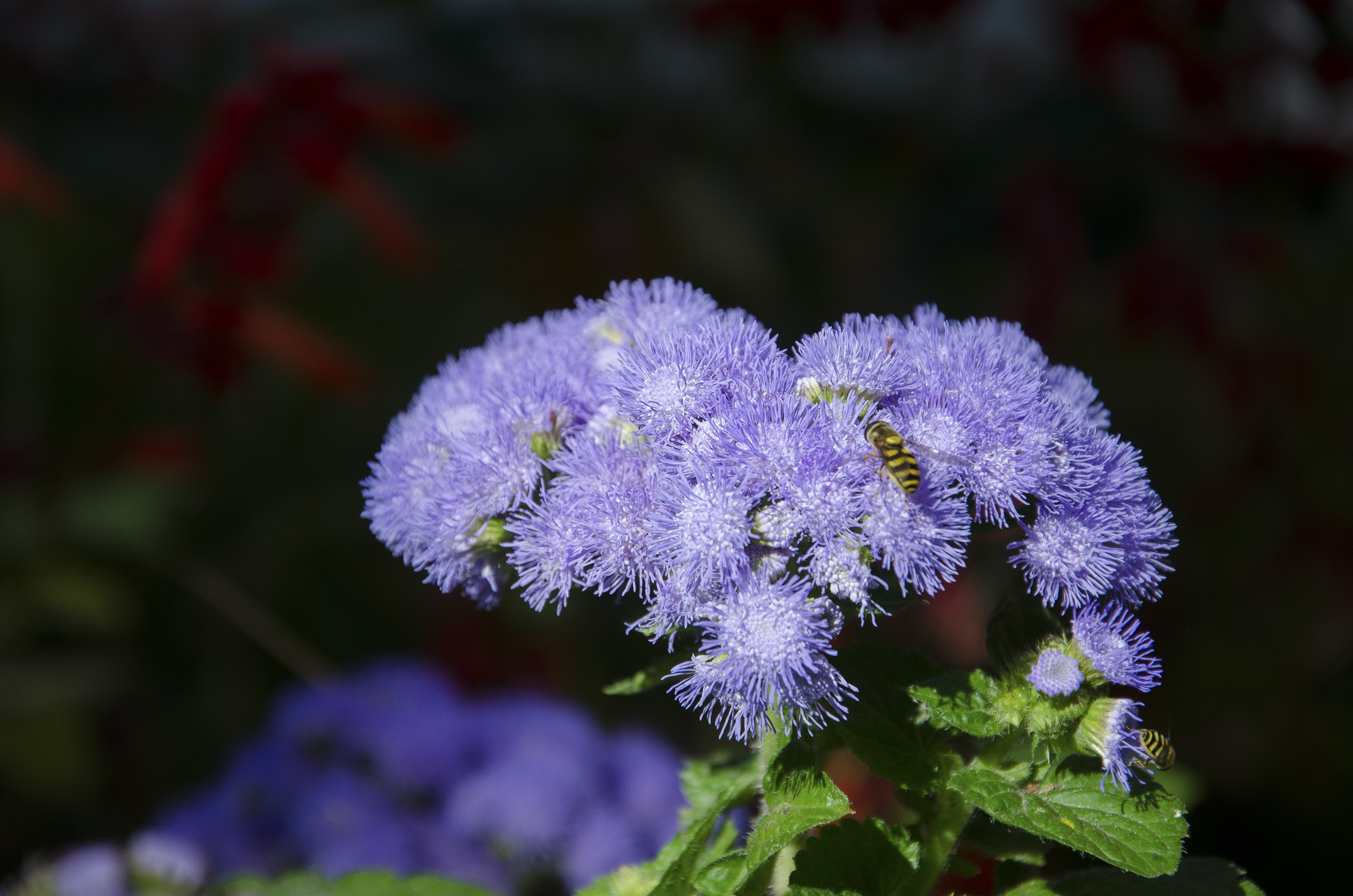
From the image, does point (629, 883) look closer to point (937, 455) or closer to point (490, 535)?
point (490, 535)

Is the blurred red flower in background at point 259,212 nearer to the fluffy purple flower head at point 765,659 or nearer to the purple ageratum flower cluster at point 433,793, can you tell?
the purple ageratum flower cluster at point 433,793

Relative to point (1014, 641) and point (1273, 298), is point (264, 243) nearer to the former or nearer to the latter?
point (1014, 641)

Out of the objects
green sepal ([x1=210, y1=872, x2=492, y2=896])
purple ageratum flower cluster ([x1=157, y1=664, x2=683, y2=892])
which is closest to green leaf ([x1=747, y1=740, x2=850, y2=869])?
green sepal ([x1=210, y1=872, x2=492, y2=896])

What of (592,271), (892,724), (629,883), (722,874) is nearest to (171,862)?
(629,883)

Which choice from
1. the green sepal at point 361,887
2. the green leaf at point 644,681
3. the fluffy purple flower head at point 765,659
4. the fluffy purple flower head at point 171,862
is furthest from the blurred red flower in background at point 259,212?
the fluffy purple flower head at point 765,659

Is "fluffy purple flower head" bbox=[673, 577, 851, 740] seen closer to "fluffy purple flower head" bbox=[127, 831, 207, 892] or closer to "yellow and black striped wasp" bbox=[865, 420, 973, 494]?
"yellow and black striped wasp" bbox=[865, 420, 973, 494]

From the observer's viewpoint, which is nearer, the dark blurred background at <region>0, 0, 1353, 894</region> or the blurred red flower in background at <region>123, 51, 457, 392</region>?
the blurred red flower in background at <region>123, 51, 457, 392</region>
